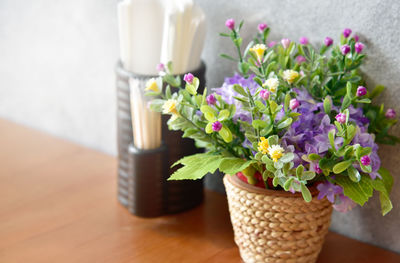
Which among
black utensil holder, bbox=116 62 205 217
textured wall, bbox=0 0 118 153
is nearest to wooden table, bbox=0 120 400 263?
black utensil holder, bbox=116 62 205 217

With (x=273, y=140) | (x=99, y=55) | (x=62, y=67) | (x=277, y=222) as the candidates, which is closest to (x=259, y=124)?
→ (x=273, y=140)

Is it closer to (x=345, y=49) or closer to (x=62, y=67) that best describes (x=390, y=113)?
(x=345, y=49)

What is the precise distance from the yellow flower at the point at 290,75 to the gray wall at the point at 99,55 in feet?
0.45

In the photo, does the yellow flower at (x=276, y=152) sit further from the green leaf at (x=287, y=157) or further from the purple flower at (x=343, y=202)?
the purple flower at (x=343, y=202)

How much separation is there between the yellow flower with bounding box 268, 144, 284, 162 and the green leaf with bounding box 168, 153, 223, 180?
0.08 metres

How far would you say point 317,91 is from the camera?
2.63 feet

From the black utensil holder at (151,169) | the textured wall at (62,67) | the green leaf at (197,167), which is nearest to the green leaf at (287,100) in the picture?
the green leaf at (197,167)

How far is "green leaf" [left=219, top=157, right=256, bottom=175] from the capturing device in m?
0.73

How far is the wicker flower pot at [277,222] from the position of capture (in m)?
0.75

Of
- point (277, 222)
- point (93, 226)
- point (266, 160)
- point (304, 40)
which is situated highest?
point (304, 40)

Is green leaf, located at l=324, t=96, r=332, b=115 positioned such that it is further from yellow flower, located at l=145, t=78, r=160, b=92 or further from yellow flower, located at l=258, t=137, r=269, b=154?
yellow flower, located at l=145, t=78, r=160, b=92

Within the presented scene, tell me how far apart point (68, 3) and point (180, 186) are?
50cm

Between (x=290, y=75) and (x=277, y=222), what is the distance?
19 cm

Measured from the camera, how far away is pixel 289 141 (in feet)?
2.41
